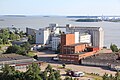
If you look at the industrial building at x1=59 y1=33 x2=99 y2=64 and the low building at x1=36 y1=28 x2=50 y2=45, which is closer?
the industrial building at x1=59 y1=33 x2=99 y2=64

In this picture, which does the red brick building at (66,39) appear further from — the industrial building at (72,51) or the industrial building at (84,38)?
the industrial building at (84,38)

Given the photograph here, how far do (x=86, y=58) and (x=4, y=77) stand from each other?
3151mm

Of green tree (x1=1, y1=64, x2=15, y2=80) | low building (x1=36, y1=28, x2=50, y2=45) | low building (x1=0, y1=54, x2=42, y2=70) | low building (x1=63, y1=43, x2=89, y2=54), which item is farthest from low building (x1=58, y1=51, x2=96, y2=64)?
low building (x1=36, y1=28, x2=50, y2=45)

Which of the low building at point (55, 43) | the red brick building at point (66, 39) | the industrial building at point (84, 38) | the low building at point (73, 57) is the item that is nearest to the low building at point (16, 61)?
the low building at point (73, 57)

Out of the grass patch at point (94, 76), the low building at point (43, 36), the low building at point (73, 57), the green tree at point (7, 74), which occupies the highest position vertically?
the low building at point (43, 36)

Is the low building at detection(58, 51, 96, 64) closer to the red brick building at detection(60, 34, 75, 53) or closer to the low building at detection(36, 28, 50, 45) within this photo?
the red brick building at detection(60, 34, 75, 53)

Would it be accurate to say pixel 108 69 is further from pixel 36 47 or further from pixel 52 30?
pixel 52 30

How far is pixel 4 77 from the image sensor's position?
15.4 feet

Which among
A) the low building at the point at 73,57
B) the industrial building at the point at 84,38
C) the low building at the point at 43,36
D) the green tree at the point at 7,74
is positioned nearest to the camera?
the green tree at the point at 7,74

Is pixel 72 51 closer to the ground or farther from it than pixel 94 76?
farther from it

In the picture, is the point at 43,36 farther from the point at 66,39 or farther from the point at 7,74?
the point at 7,74

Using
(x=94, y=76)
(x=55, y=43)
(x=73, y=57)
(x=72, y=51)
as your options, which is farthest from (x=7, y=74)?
(x=55, y=43)

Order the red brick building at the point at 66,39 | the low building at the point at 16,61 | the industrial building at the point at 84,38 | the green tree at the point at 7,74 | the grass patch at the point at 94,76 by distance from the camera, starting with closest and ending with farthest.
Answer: the green tree at the point at 7,74 → the grass patch at the point at 94,76 → the low building at the point at 16,61 → the red brick building at the point at 66,39 → the industrial building at the point at 84,38

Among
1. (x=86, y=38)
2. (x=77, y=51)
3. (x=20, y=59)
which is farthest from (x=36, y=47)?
(x=20, y=59)
